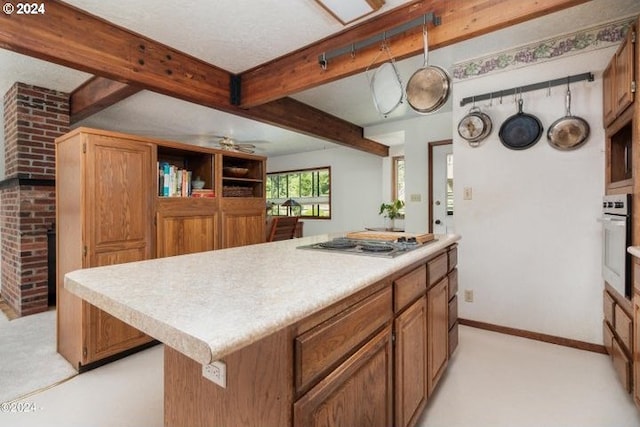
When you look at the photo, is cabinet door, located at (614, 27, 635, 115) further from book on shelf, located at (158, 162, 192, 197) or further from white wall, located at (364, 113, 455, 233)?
book on shelf, located at (158, 162, 192, 197)

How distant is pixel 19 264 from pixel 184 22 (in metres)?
2.98

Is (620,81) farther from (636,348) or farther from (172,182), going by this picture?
(172,182)

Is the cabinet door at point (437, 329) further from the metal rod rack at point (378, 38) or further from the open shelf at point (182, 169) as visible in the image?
the open shelf at point (182, 169)

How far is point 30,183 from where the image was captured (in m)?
3.13

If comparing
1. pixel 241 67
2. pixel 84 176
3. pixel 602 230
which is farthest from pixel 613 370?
pixel 84 176

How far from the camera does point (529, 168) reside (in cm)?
258

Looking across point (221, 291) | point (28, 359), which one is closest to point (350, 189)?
point (28, 359)

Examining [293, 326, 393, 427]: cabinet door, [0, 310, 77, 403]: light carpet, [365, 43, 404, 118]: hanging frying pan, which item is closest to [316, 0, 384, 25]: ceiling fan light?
[365, 43, 404, 118]: hanging frying pan

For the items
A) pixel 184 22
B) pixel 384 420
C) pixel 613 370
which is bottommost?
pixel 613 370

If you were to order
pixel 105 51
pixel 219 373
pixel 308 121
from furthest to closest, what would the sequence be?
pixel 308 121 → pixel 105 51 → pixel 219 373

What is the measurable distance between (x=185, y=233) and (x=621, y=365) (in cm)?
313

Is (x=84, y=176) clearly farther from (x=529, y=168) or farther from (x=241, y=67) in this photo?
(x=529, y=168)

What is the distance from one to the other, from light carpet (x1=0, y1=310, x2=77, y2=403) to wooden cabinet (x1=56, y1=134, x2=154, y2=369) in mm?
99

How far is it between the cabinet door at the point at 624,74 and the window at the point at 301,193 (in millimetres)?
4955
